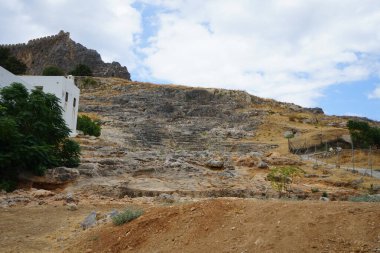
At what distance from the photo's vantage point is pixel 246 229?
6387 mm

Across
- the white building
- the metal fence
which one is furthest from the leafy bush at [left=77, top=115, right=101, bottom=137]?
the metal fence

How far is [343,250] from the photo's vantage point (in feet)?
17.4

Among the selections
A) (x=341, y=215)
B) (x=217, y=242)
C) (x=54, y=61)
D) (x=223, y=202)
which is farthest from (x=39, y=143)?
(x=54, y=61)

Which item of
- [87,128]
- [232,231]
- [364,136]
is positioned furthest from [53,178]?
[364,136]

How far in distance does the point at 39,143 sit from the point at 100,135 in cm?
1511

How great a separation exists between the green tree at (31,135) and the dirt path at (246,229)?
8.25m

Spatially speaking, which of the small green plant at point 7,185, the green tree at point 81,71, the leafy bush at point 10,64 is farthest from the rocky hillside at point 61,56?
the small green plant at point 7,185

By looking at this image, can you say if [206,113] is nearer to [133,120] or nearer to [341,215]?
[133,120]

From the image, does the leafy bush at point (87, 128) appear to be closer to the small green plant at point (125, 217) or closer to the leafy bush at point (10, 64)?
the small green plant at point (125, 217)

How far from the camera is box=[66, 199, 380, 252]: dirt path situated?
5.59 m

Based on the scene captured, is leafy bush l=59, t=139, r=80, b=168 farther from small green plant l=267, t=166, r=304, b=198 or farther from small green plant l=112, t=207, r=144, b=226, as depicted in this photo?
small green plant l=112, t=207, r=144, b=226

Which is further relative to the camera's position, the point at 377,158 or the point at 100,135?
the point at 100,135

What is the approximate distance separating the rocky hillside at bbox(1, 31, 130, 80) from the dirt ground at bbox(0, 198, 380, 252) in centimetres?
5634

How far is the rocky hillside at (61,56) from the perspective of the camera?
210 feet
